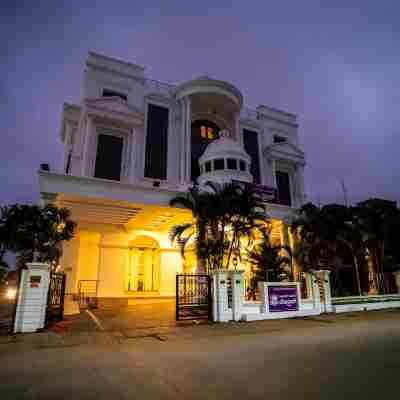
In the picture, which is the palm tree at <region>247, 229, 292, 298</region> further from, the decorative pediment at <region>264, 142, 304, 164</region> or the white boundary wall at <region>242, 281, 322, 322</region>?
the decorative pediment at <region>264, 142, 304, 164</region>

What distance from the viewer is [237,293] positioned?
9703 millimetres

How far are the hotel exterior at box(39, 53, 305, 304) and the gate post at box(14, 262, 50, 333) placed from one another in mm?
3974

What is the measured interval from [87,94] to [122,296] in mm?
12849

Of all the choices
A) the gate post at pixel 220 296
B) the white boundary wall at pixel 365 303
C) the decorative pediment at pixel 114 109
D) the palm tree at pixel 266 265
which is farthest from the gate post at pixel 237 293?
the decorative pediment at pixel 114 109

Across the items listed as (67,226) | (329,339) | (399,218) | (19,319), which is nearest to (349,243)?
(399,218)

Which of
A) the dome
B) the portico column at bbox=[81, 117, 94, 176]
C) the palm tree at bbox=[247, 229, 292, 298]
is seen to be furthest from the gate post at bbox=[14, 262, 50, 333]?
the dome

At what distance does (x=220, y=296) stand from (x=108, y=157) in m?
12.1

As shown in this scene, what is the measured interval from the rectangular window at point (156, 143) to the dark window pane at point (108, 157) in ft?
A: 5.87

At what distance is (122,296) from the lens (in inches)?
614

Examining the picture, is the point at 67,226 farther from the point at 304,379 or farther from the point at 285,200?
the point at 285,200

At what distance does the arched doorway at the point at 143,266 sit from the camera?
16.6m

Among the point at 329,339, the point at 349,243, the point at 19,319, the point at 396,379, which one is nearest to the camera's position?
the point at 396,379

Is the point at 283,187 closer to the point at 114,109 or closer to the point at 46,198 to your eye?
the point at 114,109

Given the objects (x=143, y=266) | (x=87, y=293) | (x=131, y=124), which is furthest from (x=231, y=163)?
(x=87, y=293)
